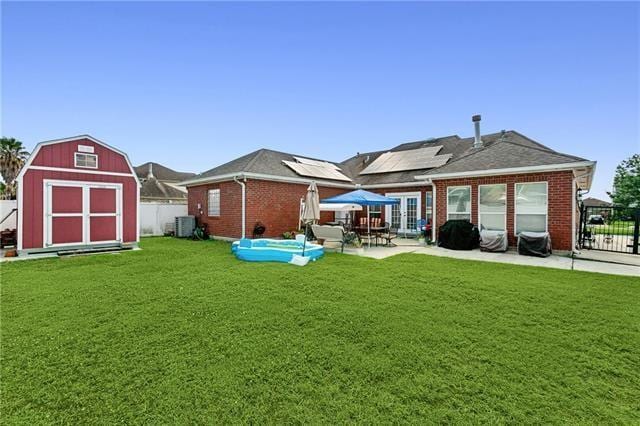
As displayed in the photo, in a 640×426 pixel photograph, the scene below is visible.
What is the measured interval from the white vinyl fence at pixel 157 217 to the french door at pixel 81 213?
543cm

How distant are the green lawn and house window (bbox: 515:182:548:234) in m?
4.43

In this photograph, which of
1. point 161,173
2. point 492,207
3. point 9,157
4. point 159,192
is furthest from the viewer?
point 161,173

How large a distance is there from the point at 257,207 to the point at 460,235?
886cm

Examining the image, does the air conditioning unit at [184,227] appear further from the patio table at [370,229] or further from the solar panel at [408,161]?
the solar panel at [408,161]

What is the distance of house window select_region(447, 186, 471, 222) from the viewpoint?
11.8 m

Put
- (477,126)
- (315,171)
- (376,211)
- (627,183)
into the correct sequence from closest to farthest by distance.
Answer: (477,126) < (315,171) < (376,211) < (627,183)

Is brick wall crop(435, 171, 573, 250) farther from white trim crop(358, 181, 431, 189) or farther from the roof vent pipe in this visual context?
the roof vent pipe

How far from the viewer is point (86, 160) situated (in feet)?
33.0

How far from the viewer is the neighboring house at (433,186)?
391 inches

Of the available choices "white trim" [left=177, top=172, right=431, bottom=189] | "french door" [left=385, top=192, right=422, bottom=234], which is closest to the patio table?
"french door" [left=385, top=192, right=422, bottom=234]

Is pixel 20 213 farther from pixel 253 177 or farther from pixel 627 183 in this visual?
pixel 627 183

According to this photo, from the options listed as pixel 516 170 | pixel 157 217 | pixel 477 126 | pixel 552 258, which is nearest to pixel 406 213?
pixel 516 170

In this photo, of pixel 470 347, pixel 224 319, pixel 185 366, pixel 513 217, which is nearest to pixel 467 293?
pixel 470 347

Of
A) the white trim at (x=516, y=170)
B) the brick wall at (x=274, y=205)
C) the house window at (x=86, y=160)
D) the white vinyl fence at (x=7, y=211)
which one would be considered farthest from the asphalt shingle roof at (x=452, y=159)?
the white vinyl fence at (x=7, y=211)
